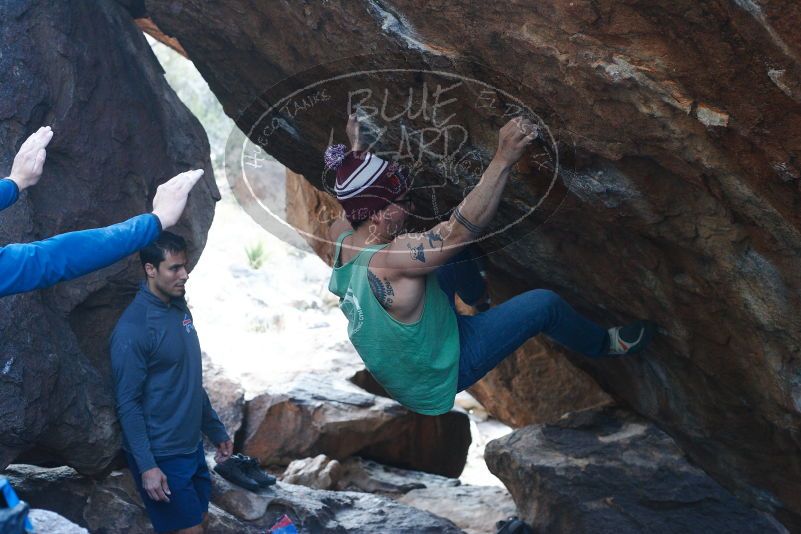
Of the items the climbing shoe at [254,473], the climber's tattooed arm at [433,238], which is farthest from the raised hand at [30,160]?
the climbing shoe at [254,473]

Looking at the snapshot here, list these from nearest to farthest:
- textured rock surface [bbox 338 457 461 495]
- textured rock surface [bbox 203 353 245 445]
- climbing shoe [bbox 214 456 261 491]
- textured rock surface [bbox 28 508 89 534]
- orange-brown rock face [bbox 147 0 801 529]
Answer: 1. textured rock surface [bbox 28 508 89 534]
2. orange-brown rock face [bbox 147 0 801 529]
3. climbing shoe [bbox 214 456 261 491]
4. textured rock surface [bbox 338 457 461 495]
5. textured rock surface [bbox 203 353 245 445]

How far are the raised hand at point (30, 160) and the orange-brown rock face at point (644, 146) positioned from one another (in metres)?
1.29

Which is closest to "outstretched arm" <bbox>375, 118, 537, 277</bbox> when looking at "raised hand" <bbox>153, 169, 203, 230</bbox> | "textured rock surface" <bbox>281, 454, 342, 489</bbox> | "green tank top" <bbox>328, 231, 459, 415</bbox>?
"green tank top" <bbox>328, 231, 459, 415</bbox>

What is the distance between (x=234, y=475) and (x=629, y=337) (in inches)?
96.8

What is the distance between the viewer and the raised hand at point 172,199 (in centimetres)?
336

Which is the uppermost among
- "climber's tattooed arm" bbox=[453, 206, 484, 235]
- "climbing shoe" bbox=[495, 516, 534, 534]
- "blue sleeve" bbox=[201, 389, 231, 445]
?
"climber's tattooed arm" bbox=[453, 206, 484, 235]

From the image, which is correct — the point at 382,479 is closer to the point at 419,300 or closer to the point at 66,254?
the point at 419,300

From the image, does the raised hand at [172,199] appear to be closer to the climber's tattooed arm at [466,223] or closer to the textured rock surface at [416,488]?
the climber's tattooed arm at [466,223]

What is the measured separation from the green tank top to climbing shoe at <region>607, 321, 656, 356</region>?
916 mm

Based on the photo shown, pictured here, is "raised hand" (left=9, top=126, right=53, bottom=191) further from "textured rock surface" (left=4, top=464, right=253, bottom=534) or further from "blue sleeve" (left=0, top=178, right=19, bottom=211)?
"textured rock surface" (left=4, top=464, right=253, bottom=534)

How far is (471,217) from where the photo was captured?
10.9 ft

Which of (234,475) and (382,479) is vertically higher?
(234,475)

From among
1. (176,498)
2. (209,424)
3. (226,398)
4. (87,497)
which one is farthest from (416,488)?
(87,497)

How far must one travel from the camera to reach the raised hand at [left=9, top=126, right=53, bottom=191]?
3.36 meters
